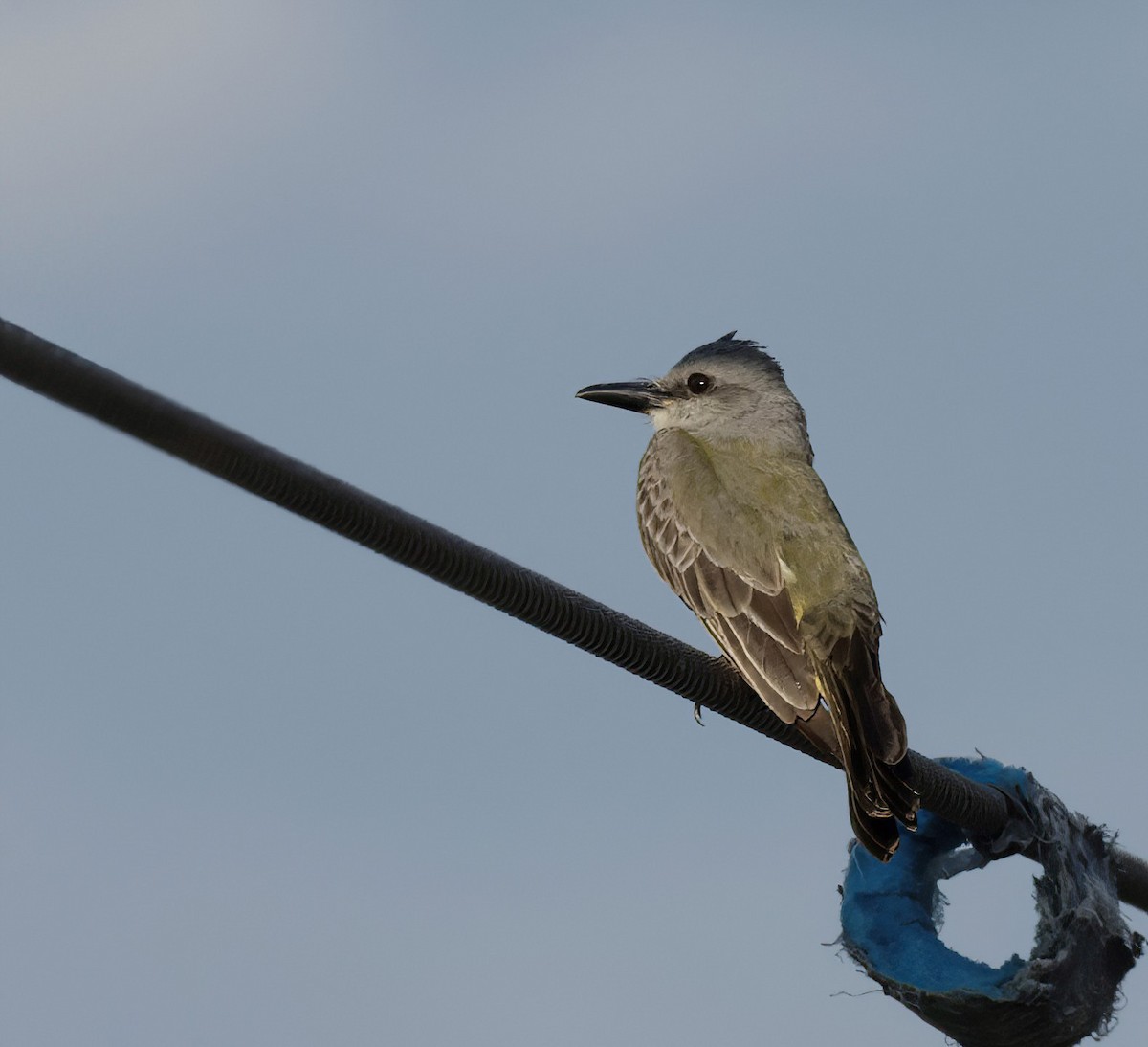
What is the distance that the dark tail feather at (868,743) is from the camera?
21.7 feet

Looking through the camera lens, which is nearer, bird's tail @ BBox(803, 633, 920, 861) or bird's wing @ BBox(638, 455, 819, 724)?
bird's tail @ BBox(803, 633, 920, 861)

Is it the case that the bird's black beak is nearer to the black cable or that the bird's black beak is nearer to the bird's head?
the bird's head

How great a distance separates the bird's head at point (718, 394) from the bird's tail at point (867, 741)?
2.84 metres

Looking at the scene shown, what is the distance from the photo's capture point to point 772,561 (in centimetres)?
827

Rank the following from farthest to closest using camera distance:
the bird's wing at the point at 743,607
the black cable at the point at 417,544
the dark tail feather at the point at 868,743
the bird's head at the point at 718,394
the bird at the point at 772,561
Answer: the bird's head at the point at 718,394
the bird's wing at the point at 743,607
the bird at the point at 772,561
the dark tail feather at the point at 868,743
the black cable at the point at 417,544

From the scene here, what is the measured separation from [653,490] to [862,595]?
66.6 inches

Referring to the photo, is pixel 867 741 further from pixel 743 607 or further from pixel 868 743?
pixel 743 607

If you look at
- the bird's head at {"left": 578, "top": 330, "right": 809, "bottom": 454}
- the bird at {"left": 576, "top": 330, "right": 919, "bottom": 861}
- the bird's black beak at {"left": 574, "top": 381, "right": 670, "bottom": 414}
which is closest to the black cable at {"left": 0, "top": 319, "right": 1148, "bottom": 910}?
the bird at {"left": 576, "top": 330, "right": 919, "bottom": 861}

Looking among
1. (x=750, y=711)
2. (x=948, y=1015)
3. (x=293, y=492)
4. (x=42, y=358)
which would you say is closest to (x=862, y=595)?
(x=750, y=711)

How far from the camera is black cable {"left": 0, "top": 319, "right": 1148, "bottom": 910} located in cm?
412

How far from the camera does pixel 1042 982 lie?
247 inches

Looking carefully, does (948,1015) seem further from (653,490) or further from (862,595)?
(653,490)

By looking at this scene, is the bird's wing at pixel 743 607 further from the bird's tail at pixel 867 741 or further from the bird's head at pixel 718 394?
the bird's head at pixel 718 394

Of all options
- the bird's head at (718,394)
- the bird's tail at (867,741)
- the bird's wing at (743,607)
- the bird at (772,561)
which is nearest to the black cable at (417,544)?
the bird's tail at (867,741)
